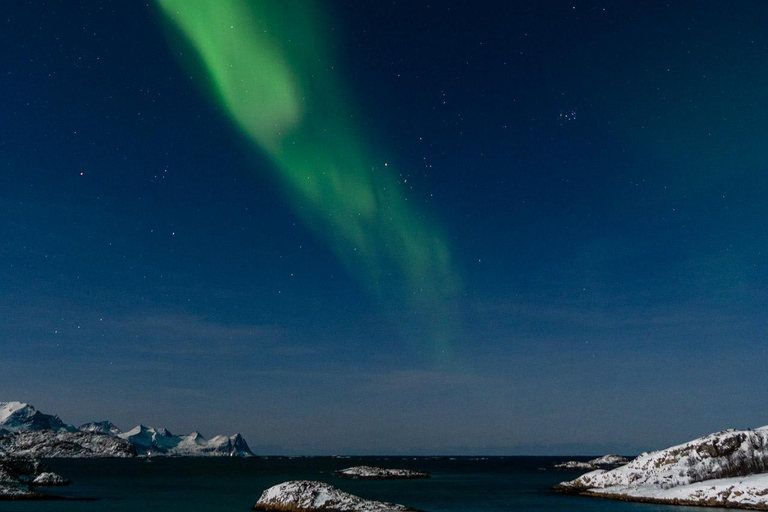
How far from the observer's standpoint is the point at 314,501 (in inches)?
2569

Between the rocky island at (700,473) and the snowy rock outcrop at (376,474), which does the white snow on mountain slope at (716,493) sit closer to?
the rocky island at (700,473)

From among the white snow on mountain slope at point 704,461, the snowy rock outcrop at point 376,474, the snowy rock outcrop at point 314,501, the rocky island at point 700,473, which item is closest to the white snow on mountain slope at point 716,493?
the rocky island at point 700,473

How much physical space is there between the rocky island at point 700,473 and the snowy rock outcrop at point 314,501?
139ft

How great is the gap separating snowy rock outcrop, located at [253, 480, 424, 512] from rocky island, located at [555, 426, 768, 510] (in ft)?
139

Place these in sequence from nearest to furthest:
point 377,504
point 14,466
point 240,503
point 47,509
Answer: point 377,504 → point 47,509 → point 240,503 → point 14,466

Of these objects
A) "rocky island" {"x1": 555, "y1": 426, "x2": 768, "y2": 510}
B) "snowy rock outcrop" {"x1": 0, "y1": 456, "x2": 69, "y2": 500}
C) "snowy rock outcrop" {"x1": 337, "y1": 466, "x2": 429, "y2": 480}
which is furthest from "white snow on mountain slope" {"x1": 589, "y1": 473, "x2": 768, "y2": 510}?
"snowy rock outcrop" {"x1": 0, "y1": 456, "x2": 69, "y2": 500}

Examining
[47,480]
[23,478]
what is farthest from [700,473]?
[23,478]

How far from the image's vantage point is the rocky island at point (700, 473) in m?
74.2

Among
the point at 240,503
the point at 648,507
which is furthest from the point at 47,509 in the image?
the point at 648,507

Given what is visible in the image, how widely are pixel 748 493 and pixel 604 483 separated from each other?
1128 inches

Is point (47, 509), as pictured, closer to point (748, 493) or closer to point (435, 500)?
point (435, 500)

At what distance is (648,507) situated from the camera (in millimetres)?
72375

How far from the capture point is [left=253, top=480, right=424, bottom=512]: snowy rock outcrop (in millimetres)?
61791

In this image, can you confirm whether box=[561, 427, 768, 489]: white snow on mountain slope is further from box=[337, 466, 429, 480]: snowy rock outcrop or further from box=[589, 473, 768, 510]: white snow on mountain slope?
box=[337, 466, 429, 480]: snowy rock outcrop
